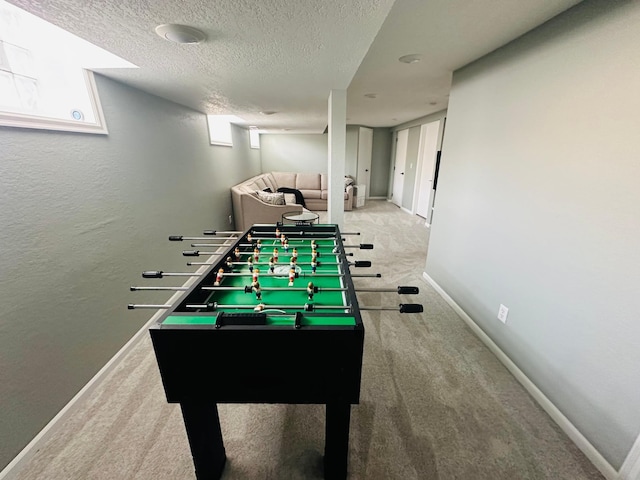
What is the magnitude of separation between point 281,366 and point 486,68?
254 centimetres

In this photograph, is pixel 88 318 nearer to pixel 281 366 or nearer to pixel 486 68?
pixel 281 366

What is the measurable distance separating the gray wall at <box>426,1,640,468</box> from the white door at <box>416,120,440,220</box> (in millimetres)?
3176

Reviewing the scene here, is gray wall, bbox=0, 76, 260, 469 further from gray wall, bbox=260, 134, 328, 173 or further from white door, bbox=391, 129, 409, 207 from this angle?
white door, bbox=391, 129, 409, 207

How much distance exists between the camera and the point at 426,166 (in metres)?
5.49

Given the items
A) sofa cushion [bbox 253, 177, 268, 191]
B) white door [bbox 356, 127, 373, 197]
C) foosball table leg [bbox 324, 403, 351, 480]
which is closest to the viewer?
foosball table leg [bbox 324, 403, 351, 480]

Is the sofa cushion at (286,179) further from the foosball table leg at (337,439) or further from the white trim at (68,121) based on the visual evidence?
the foosball table leg at (337,439)

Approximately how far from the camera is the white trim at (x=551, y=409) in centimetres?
122

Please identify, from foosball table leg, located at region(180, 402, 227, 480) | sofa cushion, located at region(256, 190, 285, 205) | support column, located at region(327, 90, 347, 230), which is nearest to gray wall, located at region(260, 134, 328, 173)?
sofa cushion, located at region(256, 190, 285, 205)

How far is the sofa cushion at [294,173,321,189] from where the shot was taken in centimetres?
719

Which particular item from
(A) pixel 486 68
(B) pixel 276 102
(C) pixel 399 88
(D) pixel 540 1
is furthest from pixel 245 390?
(C) pixel 399 88

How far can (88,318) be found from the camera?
1612mm

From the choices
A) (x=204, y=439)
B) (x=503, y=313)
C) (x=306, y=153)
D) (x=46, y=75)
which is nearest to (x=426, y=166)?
(x=306, y=153)

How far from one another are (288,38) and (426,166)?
482cm

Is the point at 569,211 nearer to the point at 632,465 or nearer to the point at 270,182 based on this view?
the point at 632,465
